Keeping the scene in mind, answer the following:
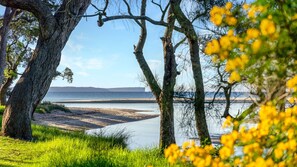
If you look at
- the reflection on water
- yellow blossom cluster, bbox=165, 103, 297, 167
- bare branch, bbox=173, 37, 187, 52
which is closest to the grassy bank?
the reflection on water

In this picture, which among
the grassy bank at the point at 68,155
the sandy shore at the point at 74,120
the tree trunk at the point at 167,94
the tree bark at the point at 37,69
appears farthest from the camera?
the sandy shore at the point at 74,120

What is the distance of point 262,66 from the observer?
1928 millimetres

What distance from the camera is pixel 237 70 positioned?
1.95 metres

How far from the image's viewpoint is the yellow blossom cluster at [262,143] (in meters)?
1.84

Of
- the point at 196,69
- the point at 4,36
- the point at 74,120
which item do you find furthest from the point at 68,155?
the point at 74,120

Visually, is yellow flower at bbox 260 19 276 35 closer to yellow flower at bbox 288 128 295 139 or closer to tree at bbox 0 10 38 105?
yellow flower at bbox 288 128 295 139

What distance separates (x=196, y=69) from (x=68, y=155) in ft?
8.55

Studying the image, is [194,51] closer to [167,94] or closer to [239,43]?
[167,94]

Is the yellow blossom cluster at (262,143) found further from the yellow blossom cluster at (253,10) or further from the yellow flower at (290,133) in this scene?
the yellow blossom cluster at (253,10)

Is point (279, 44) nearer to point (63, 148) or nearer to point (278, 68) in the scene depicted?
point (278, 68)

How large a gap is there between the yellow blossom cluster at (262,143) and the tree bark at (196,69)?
5385 mm

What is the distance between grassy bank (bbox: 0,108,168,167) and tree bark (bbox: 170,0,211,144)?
0.90 m

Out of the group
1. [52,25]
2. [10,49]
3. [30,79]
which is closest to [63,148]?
[30,79]

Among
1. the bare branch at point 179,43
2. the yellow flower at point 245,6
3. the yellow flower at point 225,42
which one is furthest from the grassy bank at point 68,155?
the yellow flower at point 225,42
